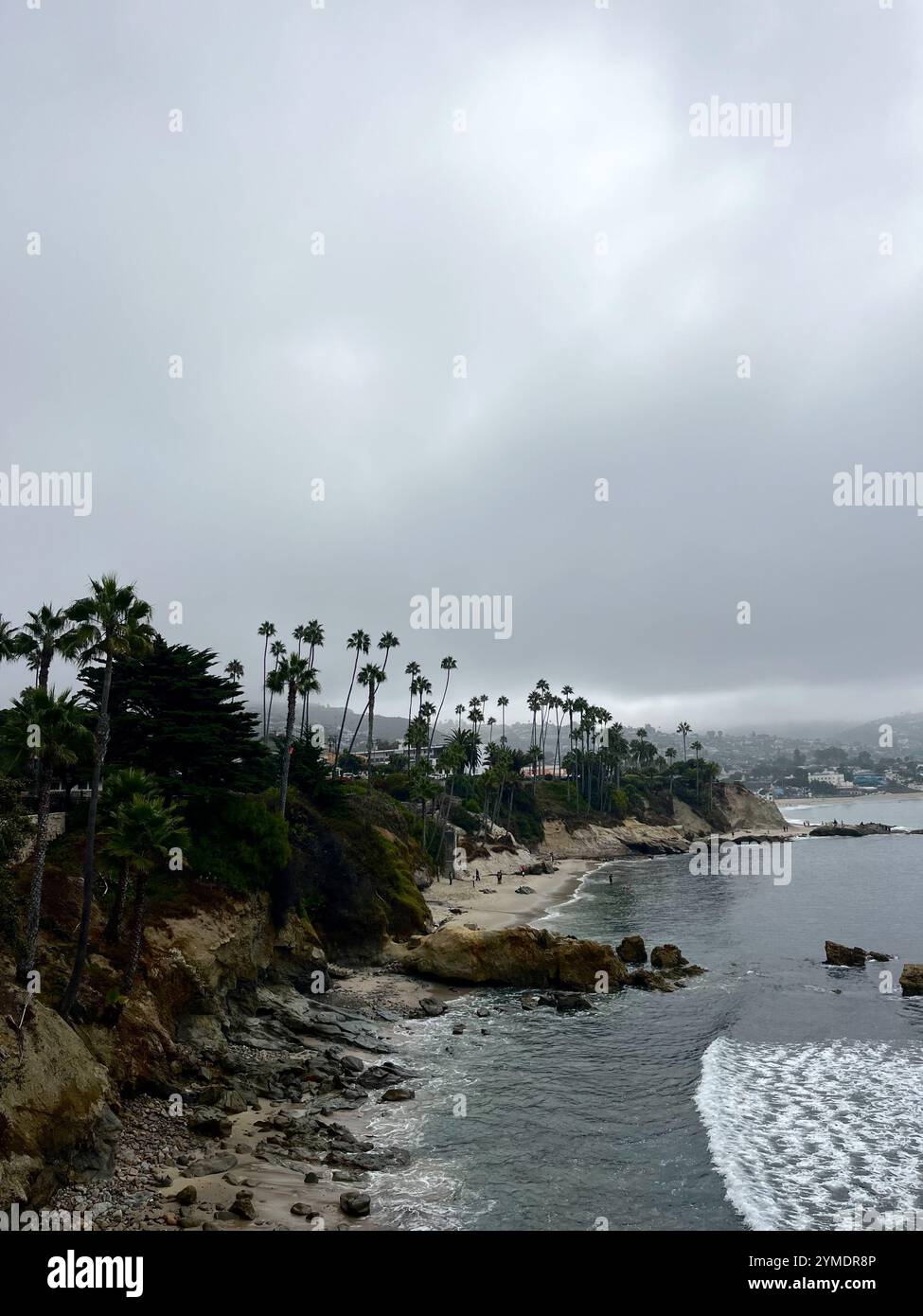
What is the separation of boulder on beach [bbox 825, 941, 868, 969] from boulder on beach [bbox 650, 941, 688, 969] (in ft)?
31.5

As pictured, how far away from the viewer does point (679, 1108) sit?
26.4 meters

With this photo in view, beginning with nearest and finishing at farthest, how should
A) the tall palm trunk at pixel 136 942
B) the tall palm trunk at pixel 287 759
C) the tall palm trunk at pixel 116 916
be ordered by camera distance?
the tall palm trunk at pixel 136 942, the tall palm trunk at pixel 116 916, the tall palm trunk at pixel 287 759

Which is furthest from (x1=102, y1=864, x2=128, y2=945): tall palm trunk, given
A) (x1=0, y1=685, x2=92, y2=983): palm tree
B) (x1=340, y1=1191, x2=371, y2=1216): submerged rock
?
(x1=340, y1=1191, x2=371, y2=1216): submerged rock

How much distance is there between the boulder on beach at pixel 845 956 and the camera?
47.6 m

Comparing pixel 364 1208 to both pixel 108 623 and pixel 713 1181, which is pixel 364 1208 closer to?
pixel 713 1181

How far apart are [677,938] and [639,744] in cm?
13177

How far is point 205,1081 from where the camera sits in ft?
85.6

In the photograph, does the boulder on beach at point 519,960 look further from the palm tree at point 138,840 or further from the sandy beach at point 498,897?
the palm tree at point 138,840

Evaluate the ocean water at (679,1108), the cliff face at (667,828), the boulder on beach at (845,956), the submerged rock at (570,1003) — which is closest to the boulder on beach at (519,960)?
the ocean water at (679,1108)

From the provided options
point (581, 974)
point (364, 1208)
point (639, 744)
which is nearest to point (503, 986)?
point (581, 974)

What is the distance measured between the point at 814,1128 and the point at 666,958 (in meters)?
22.7

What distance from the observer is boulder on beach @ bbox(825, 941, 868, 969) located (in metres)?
47.6

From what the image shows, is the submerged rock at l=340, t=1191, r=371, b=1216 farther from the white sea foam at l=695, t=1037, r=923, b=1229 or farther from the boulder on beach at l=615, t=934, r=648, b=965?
the boulder on beach at l=615, t=934, r=648, b=965

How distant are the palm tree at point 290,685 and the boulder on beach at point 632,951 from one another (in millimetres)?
24708
